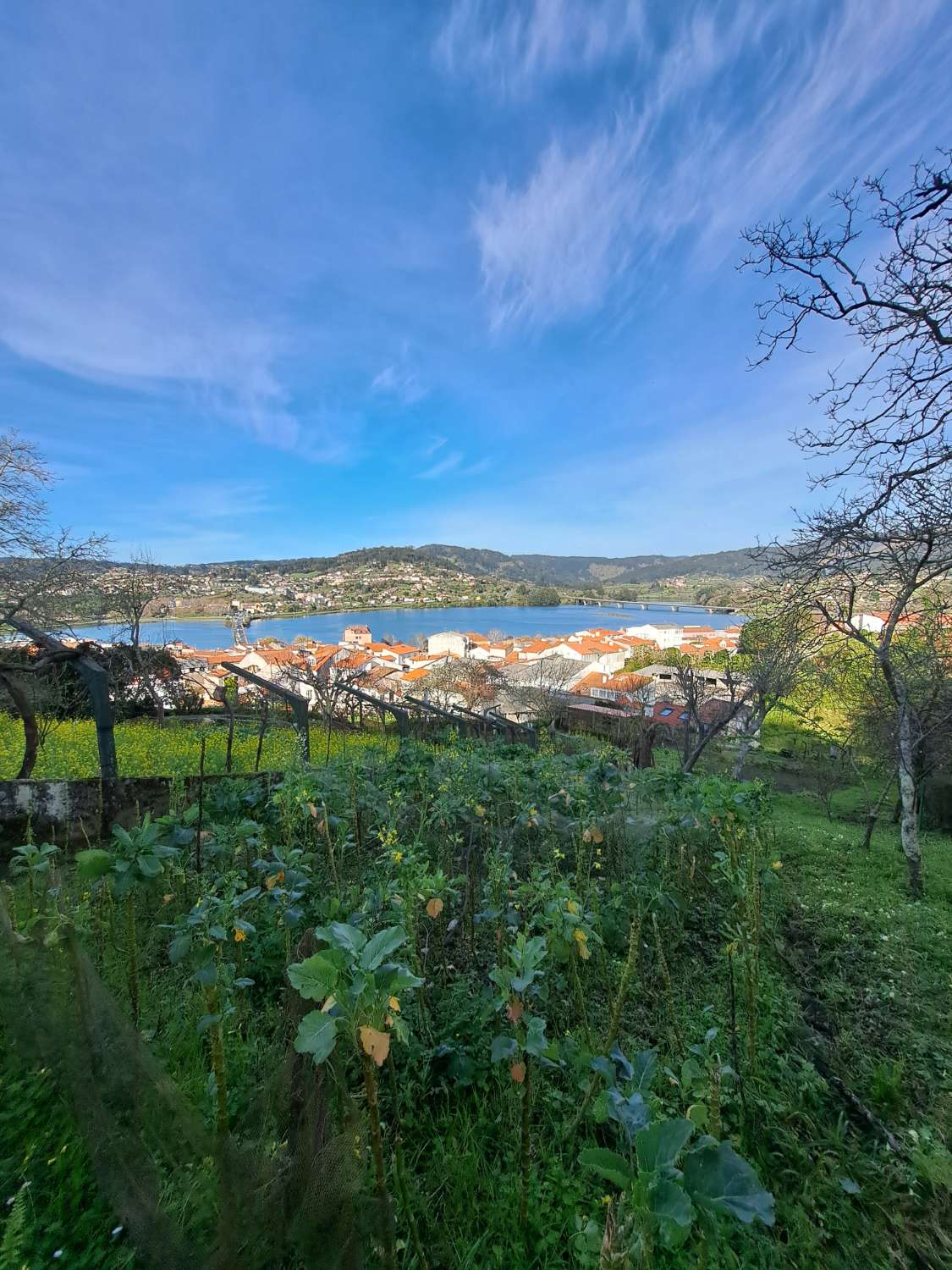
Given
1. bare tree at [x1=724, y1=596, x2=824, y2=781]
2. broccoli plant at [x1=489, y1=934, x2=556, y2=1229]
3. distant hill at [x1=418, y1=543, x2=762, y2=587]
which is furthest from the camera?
distant hill at [x1=418, y1=543, x2=762, y2=587]

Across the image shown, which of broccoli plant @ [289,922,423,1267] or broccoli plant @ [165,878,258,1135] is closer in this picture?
broccoli plant @ [289,922,423,1267]

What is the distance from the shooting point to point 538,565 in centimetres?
16175

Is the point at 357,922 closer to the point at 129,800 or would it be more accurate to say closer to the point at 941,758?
the point at 129,800

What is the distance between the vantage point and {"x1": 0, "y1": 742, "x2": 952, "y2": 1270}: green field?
1.02 metres

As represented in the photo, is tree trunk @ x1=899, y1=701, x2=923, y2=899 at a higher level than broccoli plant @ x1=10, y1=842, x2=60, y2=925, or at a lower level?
lower

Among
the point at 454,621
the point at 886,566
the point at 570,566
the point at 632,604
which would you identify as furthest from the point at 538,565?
the point at 886,566

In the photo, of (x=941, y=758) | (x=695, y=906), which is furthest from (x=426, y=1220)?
(x=941, y=758)

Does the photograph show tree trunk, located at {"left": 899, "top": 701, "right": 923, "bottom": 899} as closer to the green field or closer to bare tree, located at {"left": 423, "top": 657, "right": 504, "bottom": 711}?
the green field

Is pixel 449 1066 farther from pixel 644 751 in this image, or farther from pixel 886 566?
pixel 644 751

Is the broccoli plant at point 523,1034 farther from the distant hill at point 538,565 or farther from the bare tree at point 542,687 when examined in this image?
the distant hill at point 538,565

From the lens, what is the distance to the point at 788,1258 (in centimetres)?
152

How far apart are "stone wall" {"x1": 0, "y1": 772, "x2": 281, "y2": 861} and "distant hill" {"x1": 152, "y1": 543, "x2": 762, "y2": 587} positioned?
90.8 metres

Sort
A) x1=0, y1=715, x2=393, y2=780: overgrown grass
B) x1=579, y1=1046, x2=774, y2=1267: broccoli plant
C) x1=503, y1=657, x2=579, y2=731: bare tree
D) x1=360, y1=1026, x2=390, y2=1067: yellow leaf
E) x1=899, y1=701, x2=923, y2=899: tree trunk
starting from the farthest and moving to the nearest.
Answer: x1=503, y1=657, x2=579, y2=731: bare tree, x1=0, y1=715, x2=393, y2=780: overgrown grass, x1=899, y1=701, x2=923, y2=899: tree trunk, x1=360, y1=1026, x2=390, y2=1067: yellow leaf, x1=579, y1=1046, x2=774, y2=1267: broccoli plant

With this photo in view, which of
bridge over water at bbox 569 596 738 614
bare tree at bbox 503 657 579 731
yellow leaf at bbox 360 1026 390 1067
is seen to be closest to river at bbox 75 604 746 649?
bridge over water at bbox 569 596 738 614
